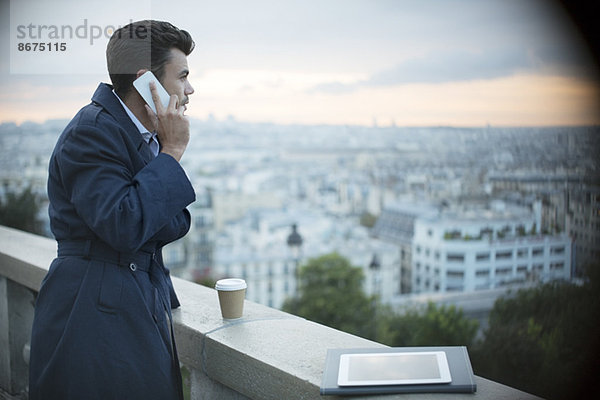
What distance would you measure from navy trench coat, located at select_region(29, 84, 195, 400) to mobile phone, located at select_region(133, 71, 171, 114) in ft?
0.16

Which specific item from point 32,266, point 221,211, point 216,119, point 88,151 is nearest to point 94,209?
point 88,151

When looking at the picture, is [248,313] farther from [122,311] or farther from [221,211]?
[221,211]

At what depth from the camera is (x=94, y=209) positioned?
961 mm

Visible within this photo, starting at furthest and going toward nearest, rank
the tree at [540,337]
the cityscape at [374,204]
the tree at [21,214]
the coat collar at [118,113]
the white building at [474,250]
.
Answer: the white building at [474,250] < the cityscape at [374,204] < the tree at [21,214] < the tree at [540,337] < the coat collar at [118,113]

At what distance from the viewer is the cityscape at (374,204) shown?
2803 centimetres

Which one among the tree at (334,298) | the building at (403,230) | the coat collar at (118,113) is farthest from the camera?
the building at (403,230)

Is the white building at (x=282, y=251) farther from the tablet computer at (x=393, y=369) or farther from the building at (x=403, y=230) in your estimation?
the tablet computer at (x=393, y=369)

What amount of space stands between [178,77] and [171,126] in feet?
0.41

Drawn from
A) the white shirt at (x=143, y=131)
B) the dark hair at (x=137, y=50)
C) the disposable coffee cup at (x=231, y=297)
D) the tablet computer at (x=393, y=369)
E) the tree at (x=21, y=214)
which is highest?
the dark hair at (x=137, y=50)

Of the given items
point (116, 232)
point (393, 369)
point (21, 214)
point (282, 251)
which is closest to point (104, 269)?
point (116, 232)

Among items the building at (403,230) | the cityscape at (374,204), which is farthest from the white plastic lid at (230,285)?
the building at (403,230)

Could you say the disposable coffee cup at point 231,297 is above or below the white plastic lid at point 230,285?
below

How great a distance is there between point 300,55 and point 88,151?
50.6 meters

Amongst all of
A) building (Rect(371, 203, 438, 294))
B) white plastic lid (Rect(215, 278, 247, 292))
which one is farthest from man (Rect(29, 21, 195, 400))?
building (Rect(371, 203, 438, 294))
